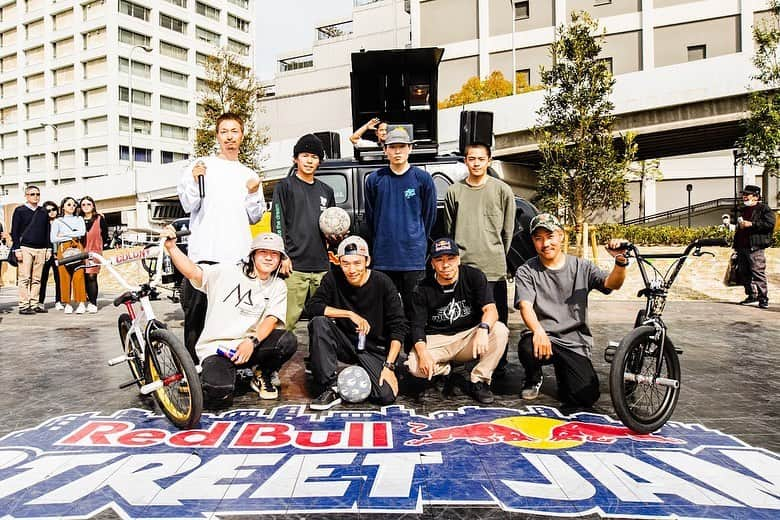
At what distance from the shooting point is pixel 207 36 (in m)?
68.4

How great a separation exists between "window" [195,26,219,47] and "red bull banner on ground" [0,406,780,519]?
70.9 metres

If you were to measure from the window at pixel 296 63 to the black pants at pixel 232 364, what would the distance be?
187 feet

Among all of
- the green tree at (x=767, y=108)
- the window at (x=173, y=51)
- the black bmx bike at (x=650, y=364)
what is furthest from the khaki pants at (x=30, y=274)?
the window at (x=173, y=51)

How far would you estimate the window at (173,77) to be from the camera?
62.3 meters

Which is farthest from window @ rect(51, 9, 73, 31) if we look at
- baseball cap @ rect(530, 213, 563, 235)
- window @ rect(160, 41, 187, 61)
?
baseball cap @ rect(530, 213, 563, 235)

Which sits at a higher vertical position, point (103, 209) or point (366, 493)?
point (103, 209)

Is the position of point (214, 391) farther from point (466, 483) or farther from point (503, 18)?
point (503, 18)

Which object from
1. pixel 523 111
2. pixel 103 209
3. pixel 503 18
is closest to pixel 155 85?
pixel 103 209

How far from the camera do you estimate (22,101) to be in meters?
64.2

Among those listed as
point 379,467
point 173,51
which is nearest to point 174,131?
point 173,51

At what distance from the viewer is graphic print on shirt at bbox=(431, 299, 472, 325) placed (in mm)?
4750

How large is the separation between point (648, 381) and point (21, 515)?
3609 millimetres

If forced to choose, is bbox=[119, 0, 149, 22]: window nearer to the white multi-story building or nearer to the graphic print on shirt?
the white multi-story building

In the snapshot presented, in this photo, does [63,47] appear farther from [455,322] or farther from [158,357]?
[455,322]
